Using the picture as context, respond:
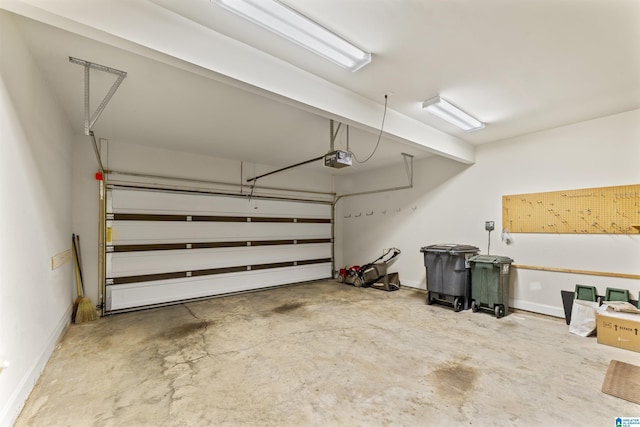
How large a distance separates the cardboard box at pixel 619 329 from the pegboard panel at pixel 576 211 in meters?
1.17

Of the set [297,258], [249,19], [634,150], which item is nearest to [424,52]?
[249,19]

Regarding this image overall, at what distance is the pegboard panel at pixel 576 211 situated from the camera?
3.44 metres

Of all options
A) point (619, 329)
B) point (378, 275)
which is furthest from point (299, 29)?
point (378, 275)

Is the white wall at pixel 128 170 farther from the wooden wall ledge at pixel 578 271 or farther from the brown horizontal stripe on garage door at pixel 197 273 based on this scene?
the wooden wall ledge at pixel 578 271

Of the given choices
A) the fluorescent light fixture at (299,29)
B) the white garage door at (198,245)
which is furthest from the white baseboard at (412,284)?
the fluorescent light fixture at (299,29)

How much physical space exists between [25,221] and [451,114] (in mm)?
4500

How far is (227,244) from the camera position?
5.45m

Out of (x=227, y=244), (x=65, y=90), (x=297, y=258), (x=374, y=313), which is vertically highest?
(x=65, y=90)

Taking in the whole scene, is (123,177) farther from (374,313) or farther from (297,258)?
(374,313)

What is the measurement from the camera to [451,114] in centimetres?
355

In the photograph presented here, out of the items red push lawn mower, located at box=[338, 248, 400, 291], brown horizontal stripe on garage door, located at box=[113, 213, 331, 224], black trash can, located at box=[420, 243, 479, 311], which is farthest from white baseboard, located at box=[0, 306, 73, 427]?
red push lawn mower, located at box=[338, 248, 400, 291]

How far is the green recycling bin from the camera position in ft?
13.1

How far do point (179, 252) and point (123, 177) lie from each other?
153 cm

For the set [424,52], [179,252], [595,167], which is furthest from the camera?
[179,252]
